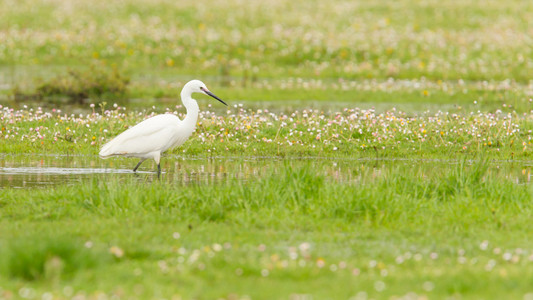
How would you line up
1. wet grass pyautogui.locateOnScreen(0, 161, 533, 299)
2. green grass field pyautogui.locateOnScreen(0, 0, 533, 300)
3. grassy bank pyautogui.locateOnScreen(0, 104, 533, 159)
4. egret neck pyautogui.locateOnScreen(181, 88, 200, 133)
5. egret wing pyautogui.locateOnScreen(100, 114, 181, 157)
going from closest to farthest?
wet grass pyautogui.locateOnScreen(0, 161, 533, 299), green grass field pyautogui.locateOnScreen(0, 0, 533, 300), egret wing pyautogui.locateOnScreen(100, 114, 181, 157), egret neck pyautogui.locateOnScreen(181, 88, 200, 133), grassy bank pyautogui.locateOnScreen(0, 104, 533, 159)

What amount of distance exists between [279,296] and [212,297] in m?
0.48

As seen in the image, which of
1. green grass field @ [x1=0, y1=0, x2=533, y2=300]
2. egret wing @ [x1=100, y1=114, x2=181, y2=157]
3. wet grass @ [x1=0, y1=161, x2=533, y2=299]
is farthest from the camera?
egret wing @ [x1=100, y1=114, x2=181, y2=157]

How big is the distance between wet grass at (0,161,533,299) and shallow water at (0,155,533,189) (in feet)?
5.60

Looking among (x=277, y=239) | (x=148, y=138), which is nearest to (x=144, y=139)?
(x=148, y=138)

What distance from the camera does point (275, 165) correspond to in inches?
538

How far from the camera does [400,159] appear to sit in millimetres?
14641

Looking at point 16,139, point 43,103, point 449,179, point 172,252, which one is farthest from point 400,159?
point 43,103

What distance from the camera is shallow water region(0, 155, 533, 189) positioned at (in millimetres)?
12047

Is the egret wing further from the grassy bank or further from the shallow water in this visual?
the grassy bank

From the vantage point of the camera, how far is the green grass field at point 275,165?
674 cm

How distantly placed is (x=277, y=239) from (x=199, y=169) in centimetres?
516

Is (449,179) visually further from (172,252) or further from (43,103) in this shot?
(43,103)

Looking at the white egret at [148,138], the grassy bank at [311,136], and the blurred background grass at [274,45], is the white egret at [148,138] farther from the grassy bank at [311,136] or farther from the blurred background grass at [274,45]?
the blurred background grass at [274,45]

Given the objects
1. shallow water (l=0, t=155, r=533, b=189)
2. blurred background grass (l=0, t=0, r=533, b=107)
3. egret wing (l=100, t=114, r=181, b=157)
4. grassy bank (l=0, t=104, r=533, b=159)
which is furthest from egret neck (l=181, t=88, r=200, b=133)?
blurred background grass (l=0, t=0, r=533, b=107)
